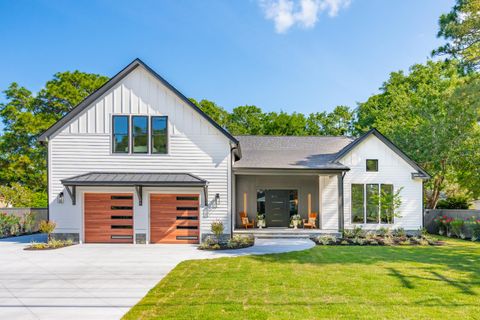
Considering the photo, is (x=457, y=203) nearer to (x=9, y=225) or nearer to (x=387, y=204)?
(x=387, y=204)

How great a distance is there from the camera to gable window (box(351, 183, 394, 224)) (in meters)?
14.9

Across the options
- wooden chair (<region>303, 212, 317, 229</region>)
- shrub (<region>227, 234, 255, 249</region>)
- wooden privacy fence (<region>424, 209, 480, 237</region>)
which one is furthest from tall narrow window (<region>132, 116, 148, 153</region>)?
wooden privacy fence (<region>424, 209, 480, 237</region>)

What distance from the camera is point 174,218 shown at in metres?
12.9

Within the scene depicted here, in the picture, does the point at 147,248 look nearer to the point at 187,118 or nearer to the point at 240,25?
the point at 187,118

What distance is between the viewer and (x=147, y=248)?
38.2 ft

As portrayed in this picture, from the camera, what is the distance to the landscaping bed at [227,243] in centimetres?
1135

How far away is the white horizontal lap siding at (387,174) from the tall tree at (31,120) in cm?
2804

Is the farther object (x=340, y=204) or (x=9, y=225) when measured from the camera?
(x=9, y=225)

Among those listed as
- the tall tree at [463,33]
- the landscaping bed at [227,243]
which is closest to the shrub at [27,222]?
the landscaping bed at [227,243]

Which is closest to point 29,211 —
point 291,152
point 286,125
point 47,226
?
point 47,226

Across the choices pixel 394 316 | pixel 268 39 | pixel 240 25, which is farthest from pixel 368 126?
pixel 394 316

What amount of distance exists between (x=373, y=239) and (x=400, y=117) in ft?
53.6

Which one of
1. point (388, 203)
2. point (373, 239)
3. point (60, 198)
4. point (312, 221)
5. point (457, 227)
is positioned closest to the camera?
point (60, 198)

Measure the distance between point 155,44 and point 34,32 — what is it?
24.5ft
